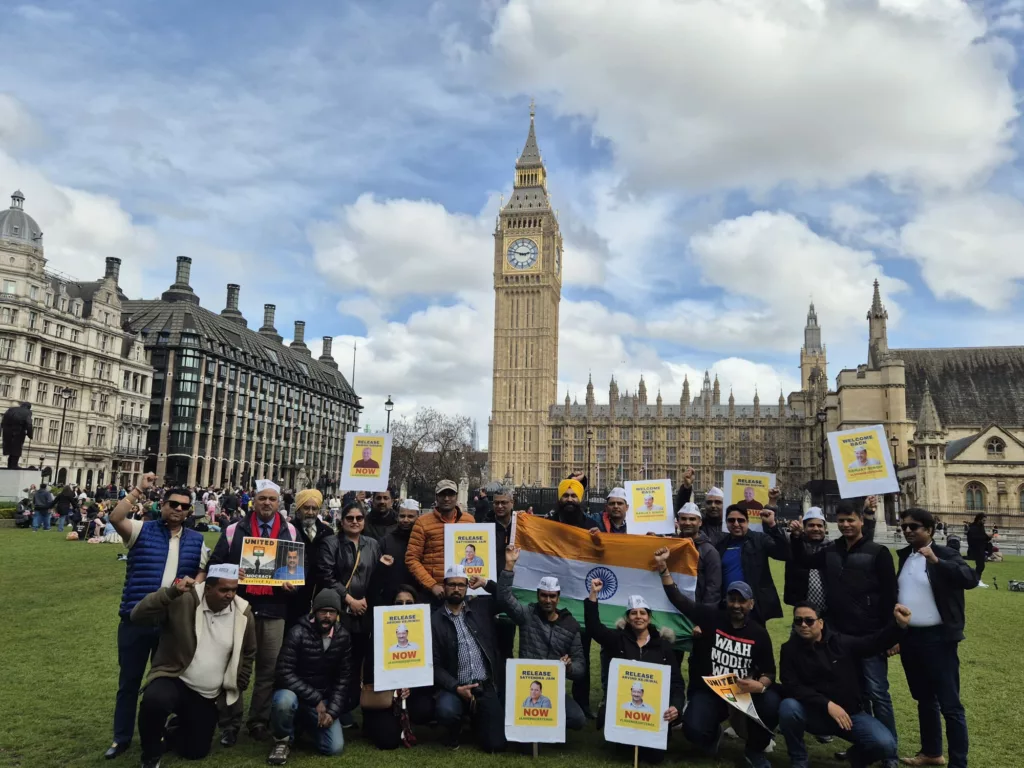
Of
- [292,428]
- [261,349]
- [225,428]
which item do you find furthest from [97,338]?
[292,428]

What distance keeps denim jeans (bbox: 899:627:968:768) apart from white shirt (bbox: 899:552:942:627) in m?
0.12

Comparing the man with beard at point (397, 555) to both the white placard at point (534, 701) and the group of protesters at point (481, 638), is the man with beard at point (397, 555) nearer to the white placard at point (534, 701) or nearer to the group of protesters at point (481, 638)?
the group of protesters at point (481, 638)

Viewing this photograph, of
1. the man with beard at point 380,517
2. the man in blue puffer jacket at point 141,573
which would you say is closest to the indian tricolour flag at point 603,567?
the man with beard at point 380,517

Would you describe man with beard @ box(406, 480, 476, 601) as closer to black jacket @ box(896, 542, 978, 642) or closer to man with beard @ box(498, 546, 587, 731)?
man with beard @ box(498, 546, 587, 731)

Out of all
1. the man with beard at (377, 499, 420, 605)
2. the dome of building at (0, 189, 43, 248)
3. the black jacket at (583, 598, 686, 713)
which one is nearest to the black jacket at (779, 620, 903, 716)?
the black jacket at (583, 598, 686, 713)

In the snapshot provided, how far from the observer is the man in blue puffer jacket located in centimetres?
631

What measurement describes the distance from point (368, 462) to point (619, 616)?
4.14 meters

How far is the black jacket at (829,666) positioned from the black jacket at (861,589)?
0.15 metres

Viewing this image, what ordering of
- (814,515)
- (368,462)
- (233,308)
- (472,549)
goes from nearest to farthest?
(814,515)
(472,549)
(368,462)
(233,308)

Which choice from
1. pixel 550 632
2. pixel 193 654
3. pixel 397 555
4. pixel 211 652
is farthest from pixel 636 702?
pixel 193 654

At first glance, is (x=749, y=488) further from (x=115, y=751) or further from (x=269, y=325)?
(x=269, y=325)

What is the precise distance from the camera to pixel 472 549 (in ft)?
24.6

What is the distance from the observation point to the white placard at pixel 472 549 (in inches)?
294

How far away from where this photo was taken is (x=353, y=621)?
7.02m
